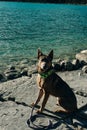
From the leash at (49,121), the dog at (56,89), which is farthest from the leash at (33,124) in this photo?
the dog at (56,89)

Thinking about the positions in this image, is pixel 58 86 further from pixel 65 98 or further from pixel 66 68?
pixel 66 68

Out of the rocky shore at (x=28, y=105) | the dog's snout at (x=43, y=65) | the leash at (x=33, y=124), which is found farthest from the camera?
the rocky shore at (x=28, y=105)

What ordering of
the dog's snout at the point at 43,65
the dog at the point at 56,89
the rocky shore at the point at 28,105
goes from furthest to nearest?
1. the dog at the point at 56,89
2. the rocky shore at the point at 28,105
3. the dog's snout at the point at 43,65

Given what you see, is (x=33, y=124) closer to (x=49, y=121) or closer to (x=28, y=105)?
(x=49, y=121)

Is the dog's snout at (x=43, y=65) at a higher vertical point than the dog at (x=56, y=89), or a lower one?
higher

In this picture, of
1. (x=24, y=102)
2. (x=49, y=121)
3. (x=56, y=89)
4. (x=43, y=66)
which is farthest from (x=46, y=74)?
(x=24, y=102)


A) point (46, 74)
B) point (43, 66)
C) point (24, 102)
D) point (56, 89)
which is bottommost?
point (24, 102)

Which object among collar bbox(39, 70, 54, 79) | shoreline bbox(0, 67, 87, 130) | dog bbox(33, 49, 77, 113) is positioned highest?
collar bbox(39, 70, 54, 79)

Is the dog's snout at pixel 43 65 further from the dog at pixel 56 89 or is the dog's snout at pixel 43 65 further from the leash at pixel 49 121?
the leash at pixel 49 121

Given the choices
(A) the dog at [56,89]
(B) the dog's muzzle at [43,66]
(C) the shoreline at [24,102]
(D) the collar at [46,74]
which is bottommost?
(C) the shoreline at [24,102]

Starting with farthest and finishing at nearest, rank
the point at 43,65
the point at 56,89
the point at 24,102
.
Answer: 1. the point at 24,102
2. the point at 56,89
3. the point at 43,65

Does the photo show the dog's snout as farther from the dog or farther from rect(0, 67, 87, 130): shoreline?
rect(0, 67, 87, 130): shoreline

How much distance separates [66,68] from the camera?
15.8 m

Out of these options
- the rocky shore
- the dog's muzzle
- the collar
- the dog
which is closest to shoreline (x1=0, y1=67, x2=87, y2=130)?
the rocky shore
